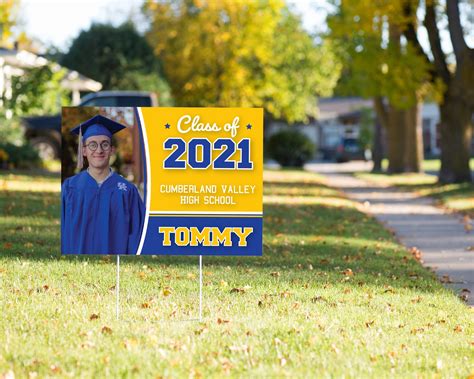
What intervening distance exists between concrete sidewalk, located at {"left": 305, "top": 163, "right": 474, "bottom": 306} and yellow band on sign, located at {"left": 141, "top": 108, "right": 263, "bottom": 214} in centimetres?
298

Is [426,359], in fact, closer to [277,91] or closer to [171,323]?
[171,323]

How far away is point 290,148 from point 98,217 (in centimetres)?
3891

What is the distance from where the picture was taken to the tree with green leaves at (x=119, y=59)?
155 ft

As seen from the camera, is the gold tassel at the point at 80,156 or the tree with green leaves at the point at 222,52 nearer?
the gold tassel at the point at 80,156

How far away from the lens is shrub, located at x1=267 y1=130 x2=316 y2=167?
47000 mm

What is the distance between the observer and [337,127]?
8512 centimetres

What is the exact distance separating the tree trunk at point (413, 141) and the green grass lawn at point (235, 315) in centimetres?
2632

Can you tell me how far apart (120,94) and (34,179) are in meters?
3.08

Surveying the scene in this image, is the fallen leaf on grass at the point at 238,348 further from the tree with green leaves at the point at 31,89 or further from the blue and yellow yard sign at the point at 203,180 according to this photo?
the tree with green leaves at the point at 31,89

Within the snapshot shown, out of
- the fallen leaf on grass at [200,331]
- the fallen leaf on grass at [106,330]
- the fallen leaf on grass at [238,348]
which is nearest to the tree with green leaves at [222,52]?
the fallen leaf on grass at [200,331]

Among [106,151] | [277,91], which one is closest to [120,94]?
[106,151]

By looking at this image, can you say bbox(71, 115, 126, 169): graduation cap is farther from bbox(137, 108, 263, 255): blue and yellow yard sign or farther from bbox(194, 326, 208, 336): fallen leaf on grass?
bbox(194, 326, 208, 336): fallen leaf on grass

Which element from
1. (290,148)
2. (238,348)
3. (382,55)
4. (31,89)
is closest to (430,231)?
(238,348)

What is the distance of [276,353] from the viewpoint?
770cm
